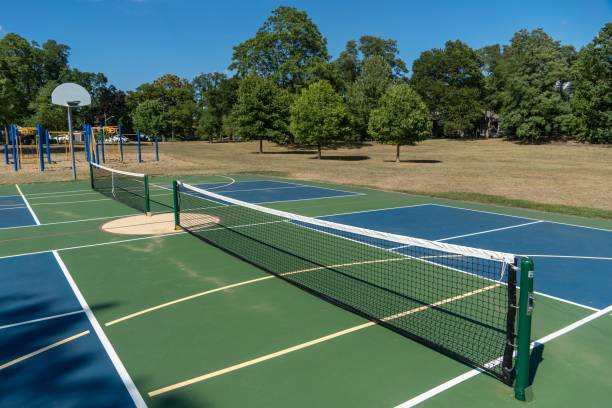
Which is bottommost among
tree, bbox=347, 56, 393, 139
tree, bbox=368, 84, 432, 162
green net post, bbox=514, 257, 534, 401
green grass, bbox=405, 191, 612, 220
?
green grass, bbox=405, 191, 612, 220

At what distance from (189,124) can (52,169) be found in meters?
65.4

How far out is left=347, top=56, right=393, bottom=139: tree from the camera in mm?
63219

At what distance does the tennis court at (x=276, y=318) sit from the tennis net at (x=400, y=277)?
52 mm

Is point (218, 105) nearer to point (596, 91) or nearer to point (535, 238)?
point (596, 91)

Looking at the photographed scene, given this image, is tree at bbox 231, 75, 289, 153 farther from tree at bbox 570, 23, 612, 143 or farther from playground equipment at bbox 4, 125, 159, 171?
tree at bbox 570, 23, 612, 143

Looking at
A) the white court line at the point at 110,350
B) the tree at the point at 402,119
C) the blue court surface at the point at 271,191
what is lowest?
the white court line at the point at 110,350

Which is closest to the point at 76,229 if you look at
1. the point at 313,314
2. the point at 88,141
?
the point at 313,314

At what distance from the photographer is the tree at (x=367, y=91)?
63.2m

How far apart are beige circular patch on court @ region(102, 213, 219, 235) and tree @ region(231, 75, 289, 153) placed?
39593mm

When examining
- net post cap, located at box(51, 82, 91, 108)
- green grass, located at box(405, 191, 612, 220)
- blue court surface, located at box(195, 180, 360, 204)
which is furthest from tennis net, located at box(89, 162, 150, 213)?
green grass, located at box(405, 191, 612, 220)

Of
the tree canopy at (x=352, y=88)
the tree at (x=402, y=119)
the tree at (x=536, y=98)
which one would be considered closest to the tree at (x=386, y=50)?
the tree canopy at (x=352, y=88)

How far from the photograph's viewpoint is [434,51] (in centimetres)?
8238

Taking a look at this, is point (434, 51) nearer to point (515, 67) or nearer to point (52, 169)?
point (515, 67)

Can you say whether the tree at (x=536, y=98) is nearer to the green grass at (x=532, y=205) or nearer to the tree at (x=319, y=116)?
the tree at (x=319, y=116)
